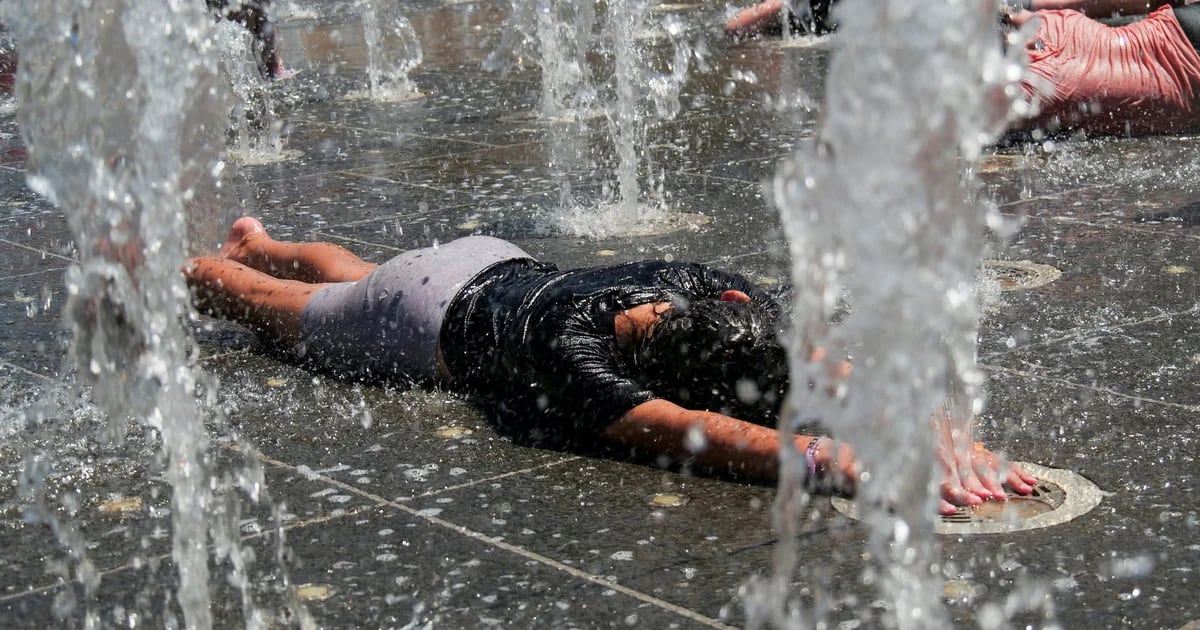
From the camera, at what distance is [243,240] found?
5613 mm

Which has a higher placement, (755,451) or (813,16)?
(813,16)

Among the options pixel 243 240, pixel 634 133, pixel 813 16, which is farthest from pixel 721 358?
pixel 813 16

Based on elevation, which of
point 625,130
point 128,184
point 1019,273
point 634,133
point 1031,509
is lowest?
point 1031,509

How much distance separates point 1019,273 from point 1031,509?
2.12 metres

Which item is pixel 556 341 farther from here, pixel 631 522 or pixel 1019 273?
pixel 1019 273

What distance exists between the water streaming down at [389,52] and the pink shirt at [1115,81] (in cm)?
388

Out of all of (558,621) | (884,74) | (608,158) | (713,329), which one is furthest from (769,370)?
(608,158)

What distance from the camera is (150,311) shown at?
362 cm

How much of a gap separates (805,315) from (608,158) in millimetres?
5562

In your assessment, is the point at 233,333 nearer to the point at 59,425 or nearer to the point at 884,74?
the point at 59,425

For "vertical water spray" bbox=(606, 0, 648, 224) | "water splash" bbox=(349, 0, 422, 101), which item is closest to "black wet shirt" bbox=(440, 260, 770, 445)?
"vertical water spray" bbox=(606, 0, 648, 224)

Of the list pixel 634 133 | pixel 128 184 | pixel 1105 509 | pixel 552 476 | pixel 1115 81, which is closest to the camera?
pixel 1105 509

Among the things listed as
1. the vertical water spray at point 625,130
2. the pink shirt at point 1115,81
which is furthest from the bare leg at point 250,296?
the pink shirt at point 1115,81

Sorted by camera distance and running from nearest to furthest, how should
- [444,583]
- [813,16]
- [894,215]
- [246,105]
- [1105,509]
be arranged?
[894,215], [444,583], [1105,509], [246,105], [813,16]
